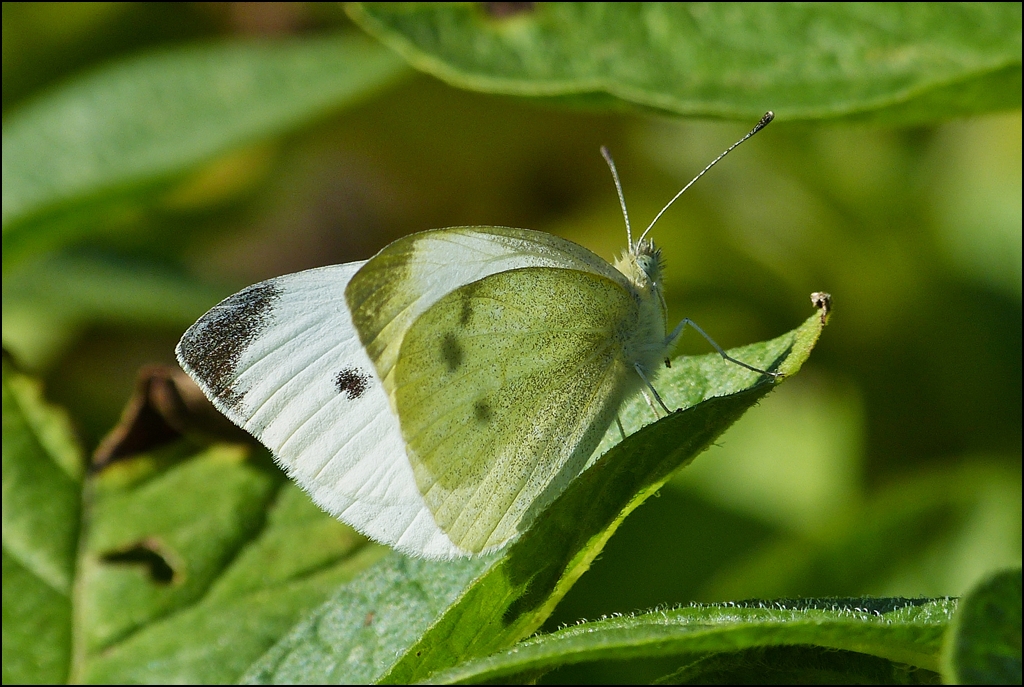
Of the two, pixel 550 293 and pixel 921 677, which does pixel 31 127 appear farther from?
pixel 921 677

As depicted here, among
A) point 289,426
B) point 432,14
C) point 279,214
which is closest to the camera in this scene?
point 289,426

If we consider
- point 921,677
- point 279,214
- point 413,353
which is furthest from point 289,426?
point 279,214

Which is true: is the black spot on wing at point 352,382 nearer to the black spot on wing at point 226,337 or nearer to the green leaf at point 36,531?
the black spot on wing at point 226,337

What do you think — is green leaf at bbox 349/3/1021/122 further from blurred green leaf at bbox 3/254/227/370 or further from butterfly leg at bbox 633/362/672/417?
blurred green leaf at bbox 3/254/227/370

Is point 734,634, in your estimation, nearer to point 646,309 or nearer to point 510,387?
point 510,387

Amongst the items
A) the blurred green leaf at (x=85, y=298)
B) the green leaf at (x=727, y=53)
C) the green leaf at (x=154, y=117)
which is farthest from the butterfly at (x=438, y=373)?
the blurred green leaf at (x=85, y=298)

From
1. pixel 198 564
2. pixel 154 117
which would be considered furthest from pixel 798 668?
pixel 154 117

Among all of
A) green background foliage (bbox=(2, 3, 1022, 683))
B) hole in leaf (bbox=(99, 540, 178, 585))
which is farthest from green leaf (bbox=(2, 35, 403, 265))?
hole in leaf (bbox=(99, 540, 178, 585))
